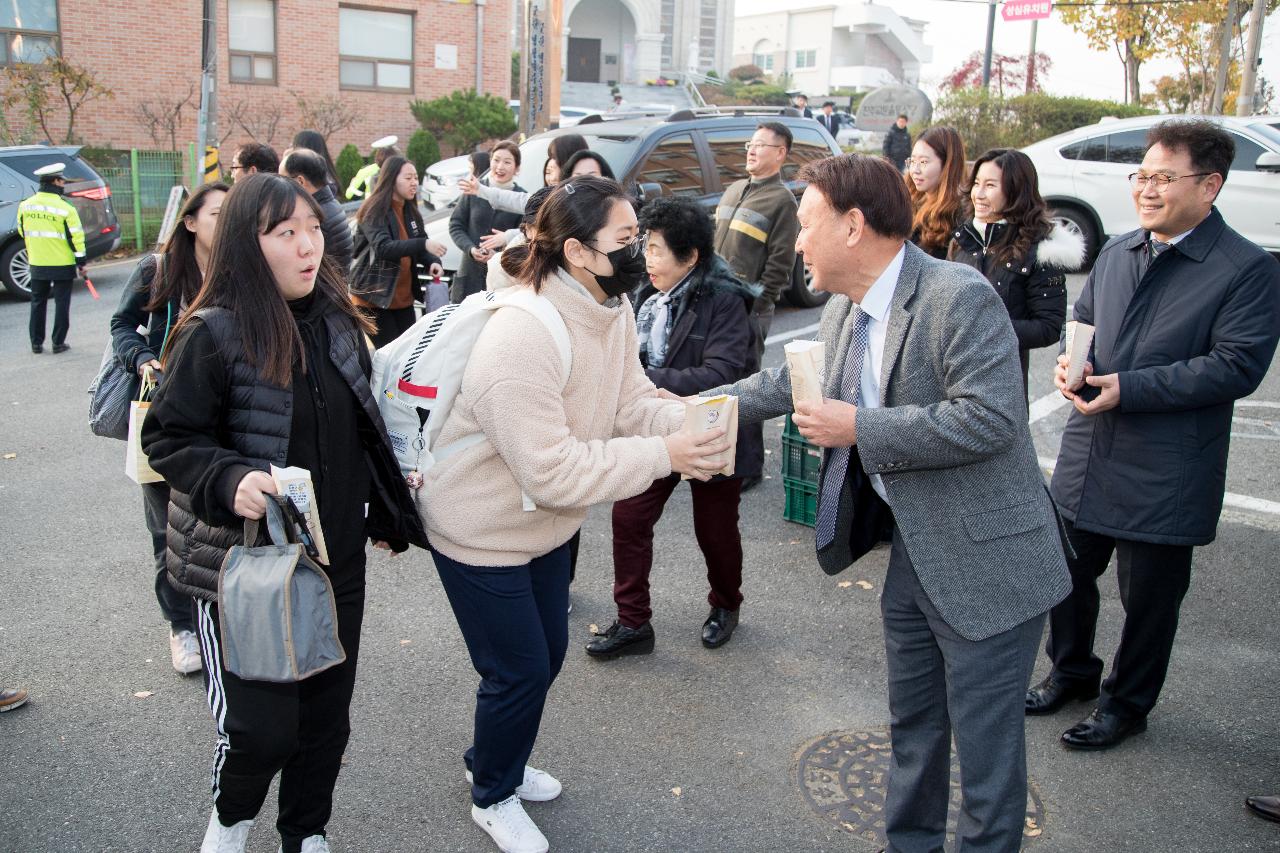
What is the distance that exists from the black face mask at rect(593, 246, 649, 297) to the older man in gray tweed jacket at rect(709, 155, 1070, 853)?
1.60ft

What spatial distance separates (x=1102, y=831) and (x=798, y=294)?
880cm

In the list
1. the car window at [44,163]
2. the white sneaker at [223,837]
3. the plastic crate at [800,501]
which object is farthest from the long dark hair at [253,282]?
the car window at [44,163]

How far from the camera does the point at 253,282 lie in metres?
2.66

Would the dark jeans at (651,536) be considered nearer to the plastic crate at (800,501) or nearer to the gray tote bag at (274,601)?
the plastic crate at (800,501)

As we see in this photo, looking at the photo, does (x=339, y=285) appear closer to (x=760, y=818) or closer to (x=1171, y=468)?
(x=760, y=818)

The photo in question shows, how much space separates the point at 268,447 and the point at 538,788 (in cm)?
150

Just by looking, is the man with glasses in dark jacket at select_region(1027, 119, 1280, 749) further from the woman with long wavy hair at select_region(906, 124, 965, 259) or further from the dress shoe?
the woman with long wavy hair at select_region(906, 124, 965, 259)

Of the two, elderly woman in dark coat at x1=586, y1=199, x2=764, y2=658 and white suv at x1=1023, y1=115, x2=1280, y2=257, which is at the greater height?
white suv at x1=1023, y1=115, x2=1280, y2=257

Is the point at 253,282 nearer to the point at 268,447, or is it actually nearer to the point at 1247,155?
the point at 268,447

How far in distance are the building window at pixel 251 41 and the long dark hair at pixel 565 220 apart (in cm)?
2432

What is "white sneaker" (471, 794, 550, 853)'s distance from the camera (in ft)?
10.4

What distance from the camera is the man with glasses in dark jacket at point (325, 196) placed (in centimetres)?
589

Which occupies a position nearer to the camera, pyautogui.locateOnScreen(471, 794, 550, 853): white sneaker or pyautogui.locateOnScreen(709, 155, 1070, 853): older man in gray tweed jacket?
pyautogui.locateOnScreen(709, 155, 1070, 853): older man in gray tweed jacket

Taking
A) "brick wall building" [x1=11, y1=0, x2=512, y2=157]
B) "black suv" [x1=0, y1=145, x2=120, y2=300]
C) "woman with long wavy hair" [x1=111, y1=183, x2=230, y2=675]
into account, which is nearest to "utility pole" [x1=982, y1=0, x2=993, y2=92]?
"brick wall building" [x1=11, y1=0, x2=512, y2=157]
